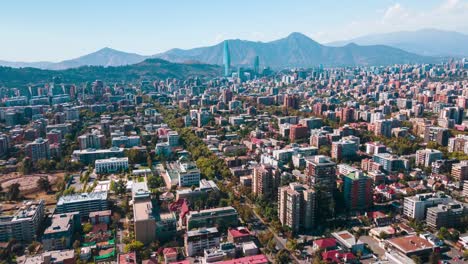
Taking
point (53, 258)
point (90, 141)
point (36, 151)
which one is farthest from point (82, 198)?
point (90, 141)

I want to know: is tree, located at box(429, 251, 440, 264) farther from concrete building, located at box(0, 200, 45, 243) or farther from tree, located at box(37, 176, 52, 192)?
tree, located at box(37, 176, 52, 192)

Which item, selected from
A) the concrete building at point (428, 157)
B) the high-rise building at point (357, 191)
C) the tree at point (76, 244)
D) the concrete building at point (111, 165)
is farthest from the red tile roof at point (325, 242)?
the concrete building at point (111, 165)

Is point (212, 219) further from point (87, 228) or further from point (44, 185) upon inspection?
point (44, 185)

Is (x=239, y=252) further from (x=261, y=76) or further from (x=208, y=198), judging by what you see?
(x=261, y=76)

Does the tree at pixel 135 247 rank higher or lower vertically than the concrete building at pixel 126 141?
lower

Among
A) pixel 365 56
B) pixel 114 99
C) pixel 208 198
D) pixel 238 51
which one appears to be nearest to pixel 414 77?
pixel 114 99

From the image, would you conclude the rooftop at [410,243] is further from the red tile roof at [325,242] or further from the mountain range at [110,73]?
the mountain range at [110,73]
